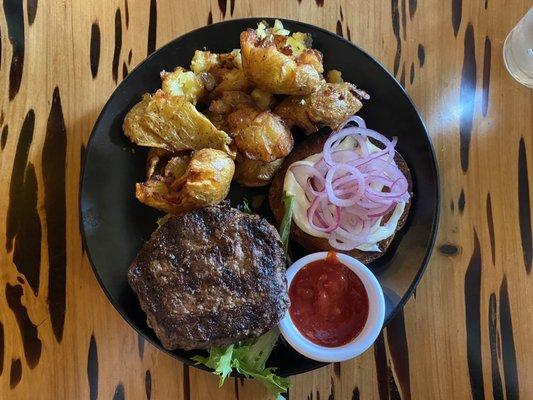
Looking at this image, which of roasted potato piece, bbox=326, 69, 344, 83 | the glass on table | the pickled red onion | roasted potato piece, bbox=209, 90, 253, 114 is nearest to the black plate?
roasted potato piece, bbox=326, 69, 344, 83

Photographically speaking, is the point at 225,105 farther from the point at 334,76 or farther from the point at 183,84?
the point at 334,76

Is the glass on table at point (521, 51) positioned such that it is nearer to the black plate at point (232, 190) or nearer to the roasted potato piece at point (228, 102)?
the black plate at point (232, 190)

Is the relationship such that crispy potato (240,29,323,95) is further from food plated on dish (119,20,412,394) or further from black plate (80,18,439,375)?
black plate (80,18,439,375)

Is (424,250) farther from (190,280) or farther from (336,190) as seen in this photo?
(190,280)

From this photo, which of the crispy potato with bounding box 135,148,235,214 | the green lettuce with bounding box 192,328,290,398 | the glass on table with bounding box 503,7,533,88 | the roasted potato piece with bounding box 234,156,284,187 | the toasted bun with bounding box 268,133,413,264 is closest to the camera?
the crispy potato with bounding box 135,148,235,214

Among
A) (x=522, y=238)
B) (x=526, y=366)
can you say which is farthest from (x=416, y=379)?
(x=522, y=238)

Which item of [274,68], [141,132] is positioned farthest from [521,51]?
[141,132]
